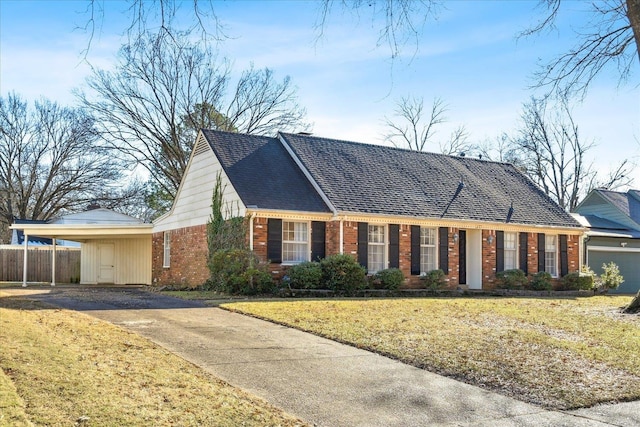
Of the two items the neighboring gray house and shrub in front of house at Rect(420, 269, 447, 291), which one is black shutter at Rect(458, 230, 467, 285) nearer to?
shrub in front of house at Rect(420, 269, 447, 291)

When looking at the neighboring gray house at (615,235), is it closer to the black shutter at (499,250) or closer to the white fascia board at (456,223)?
the white fascia board at (456,223)

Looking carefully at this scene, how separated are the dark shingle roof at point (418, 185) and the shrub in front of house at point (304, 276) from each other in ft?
8.02

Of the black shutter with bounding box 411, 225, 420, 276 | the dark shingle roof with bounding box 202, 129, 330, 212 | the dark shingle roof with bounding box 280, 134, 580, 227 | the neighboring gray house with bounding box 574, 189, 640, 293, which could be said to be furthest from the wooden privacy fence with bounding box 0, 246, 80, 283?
the neighboring gray house with bounding box 574, 189, 640, 293

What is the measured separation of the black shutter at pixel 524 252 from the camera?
24219 mm

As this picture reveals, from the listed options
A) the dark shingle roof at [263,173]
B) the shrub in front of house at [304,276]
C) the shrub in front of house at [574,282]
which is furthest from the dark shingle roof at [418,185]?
the shrub in front of house at [304,276]

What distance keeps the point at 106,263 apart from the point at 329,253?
1444cm

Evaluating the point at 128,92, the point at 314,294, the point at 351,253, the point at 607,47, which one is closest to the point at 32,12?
the point at 607,47

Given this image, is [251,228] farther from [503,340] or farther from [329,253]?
[503,340]

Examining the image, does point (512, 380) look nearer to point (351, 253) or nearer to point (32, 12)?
point (32, 12)

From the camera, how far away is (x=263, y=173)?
69.5 ft

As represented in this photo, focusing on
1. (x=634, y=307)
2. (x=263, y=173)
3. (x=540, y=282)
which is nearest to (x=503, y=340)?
(x=634, y=307)

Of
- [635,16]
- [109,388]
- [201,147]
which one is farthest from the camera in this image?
[201,147]

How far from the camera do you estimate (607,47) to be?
11.9 metres

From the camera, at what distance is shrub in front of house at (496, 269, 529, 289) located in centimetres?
2311
